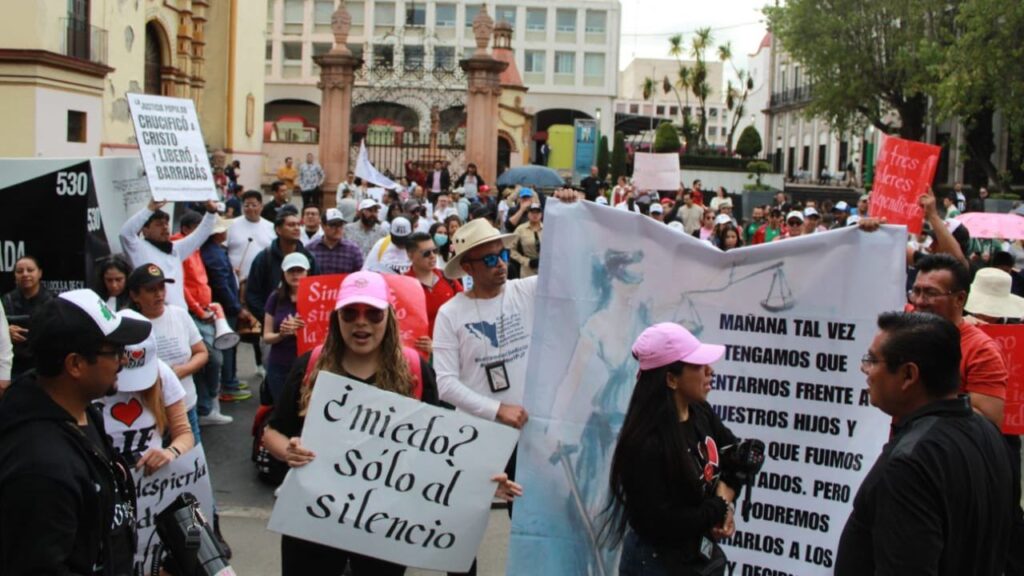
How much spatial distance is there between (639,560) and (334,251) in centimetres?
645

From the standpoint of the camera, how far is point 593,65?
250ft

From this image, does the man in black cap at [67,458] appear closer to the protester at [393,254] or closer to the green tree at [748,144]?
the protester at [393,254]

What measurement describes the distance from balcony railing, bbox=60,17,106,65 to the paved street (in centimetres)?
1579

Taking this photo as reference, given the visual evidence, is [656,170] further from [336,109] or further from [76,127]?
[76,127]

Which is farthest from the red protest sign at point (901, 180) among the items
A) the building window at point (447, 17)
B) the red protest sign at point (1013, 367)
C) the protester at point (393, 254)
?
the building window at point (447, 17)

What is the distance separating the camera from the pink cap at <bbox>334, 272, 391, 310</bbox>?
4445mm

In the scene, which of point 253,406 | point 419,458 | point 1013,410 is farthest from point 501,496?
point 253,406

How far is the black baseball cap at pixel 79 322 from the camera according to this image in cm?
315

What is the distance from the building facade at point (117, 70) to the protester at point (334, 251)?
8.76 meters

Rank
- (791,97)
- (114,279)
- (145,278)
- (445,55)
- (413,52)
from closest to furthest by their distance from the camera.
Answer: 1. (145,278)
2. (114,279)
3. (413,52)
4. (445,55)
5. (791,97)

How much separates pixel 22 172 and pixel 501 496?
16.9 feet

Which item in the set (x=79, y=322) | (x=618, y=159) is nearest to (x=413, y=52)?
(x=618, y=159)

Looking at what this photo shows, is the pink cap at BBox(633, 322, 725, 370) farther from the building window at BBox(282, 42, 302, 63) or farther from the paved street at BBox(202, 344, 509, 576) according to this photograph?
the building window at BBox(282, 42, 302, 63)

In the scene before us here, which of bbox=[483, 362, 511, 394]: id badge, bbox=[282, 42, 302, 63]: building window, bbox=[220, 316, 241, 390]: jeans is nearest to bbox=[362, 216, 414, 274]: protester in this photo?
bbox=[220, 316, 241, 390]: jeans
